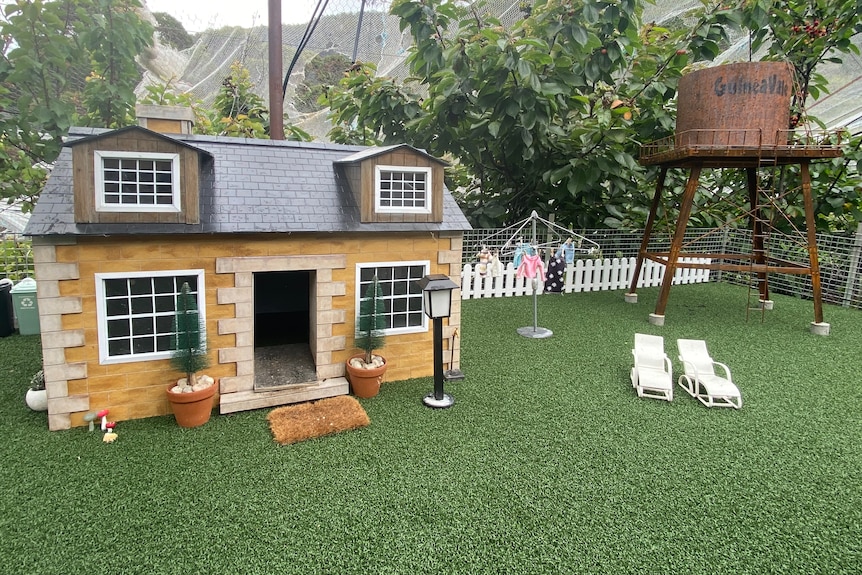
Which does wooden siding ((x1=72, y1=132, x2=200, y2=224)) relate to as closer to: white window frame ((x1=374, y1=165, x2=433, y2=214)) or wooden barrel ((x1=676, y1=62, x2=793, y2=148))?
white window frame ((x1=374, y1=165, x2=433, y2=214))

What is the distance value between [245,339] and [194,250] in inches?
46.4

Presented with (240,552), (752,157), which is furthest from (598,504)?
(752,157)

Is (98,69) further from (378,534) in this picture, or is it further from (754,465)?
(754,465)

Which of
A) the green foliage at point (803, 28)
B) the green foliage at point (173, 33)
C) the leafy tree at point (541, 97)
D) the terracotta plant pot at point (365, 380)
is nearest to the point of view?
the terracotta plant pot at point (365, 380)

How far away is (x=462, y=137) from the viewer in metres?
12.0

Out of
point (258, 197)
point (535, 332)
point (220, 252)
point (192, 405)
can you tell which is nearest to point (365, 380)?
point (192, 405)

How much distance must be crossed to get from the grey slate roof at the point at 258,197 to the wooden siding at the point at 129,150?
0.09m

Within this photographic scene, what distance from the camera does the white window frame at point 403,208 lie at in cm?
596

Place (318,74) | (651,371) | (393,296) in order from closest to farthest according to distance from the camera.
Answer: (393,296) < (651,371) < (318,74)

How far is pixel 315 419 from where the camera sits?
17.8 ft

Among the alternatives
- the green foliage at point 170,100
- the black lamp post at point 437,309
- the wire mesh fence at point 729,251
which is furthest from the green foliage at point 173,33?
the black lamp post at point 437,309

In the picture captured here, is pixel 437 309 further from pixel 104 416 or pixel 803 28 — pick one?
pixel 803 28

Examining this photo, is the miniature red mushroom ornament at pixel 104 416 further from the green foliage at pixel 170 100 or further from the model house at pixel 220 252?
the green foliage at pixel 170 100

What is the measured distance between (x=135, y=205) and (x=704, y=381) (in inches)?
282
